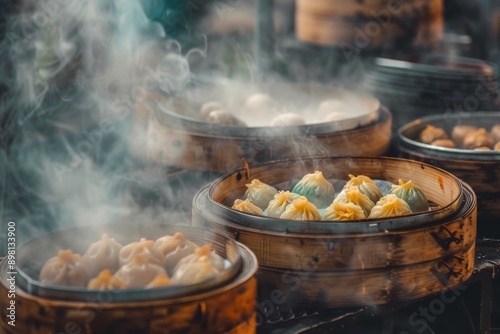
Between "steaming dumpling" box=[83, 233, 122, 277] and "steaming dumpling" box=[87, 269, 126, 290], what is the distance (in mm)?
204

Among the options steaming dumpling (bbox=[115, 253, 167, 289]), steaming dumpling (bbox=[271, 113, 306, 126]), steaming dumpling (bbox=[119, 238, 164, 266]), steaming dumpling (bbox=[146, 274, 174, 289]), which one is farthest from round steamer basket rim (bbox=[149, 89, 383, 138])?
steaming dumpling (bbox=[146, 274, 174, 289])

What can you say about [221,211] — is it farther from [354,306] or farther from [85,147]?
[85,147]

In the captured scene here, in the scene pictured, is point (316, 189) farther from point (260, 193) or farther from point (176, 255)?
point (176, 255)

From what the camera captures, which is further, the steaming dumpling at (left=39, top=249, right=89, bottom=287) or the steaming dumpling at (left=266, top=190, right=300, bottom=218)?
the steaming dumpling at (left=266, top=190, right=300, bottom=218)

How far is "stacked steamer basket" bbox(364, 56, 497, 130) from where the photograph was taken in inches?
227

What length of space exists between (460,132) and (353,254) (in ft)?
7.63

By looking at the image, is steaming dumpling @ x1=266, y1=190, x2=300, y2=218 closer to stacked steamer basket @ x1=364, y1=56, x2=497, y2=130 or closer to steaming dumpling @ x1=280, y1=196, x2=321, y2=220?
steaming dumpling @ x1=280, y1=196, x2=321, y2=220

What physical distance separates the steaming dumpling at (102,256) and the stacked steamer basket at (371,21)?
428 centimetres

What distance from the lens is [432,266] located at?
10.8 ft

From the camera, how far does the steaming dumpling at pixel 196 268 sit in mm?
2611

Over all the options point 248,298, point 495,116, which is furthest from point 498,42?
point 248,298

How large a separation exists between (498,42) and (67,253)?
723 cm

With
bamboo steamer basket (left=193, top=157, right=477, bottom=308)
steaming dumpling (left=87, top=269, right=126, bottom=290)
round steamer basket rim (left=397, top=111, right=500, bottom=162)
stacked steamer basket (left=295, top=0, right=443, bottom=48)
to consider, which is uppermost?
stacked steamer basket (left=295, top=0, right=443, bottom=48)

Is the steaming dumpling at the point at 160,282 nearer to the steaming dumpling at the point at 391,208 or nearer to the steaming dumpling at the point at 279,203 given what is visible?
the steaming dumpling at the point at 279,203
